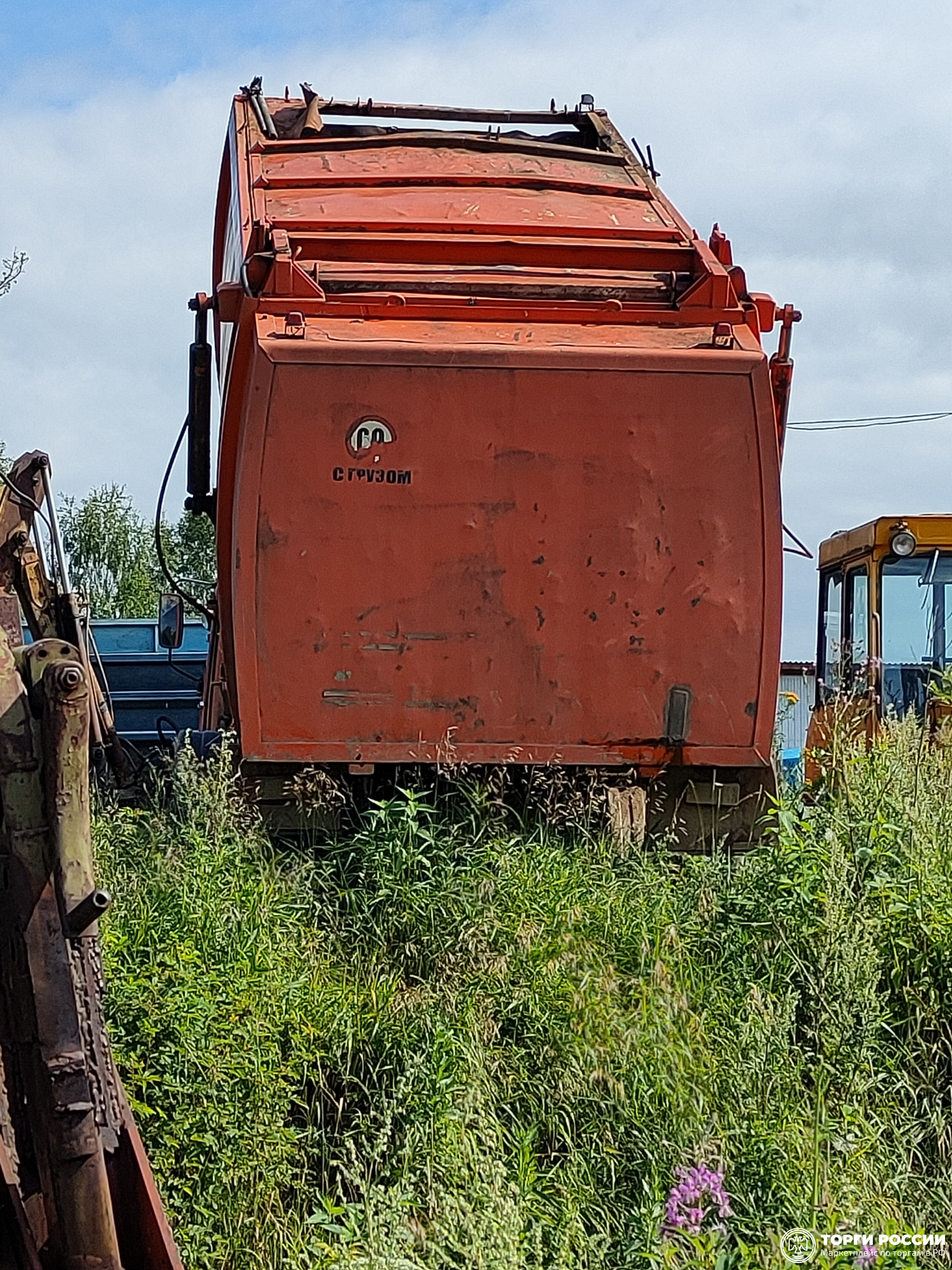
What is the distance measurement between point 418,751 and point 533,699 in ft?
1.38

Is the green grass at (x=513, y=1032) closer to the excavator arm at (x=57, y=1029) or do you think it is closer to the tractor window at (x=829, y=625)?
the excavator arm at (x=57, y=1029)

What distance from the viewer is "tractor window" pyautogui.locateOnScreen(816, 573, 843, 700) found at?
10.5m

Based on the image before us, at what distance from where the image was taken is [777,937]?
4.88 m

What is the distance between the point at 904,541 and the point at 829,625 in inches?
69.3

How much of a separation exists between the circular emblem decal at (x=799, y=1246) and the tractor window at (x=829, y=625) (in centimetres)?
622

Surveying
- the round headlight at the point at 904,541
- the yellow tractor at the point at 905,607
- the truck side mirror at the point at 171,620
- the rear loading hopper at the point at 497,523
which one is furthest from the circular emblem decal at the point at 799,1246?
the round headlight at the point at 904,541

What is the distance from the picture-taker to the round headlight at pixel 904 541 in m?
9.51

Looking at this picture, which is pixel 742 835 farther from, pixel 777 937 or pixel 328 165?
pixel 328 165

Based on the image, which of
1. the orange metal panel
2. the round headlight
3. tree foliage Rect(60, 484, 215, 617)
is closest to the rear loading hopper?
the orange metal panel

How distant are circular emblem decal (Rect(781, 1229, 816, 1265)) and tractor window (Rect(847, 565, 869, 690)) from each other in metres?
5.88

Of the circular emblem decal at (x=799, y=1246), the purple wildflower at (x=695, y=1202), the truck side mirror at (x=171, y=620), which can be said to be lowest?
the circular emblem decal at (x=799, y=1246)

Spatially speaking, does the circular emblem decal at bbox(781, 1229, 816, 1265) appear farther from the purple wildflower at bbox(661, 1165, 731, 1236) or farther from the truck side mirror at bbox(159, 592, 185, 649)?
the truck side mirror at bbox(159, 592, 185, 649)

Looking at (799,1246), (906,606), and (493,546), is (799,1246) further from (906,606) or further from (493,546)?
(906,606)

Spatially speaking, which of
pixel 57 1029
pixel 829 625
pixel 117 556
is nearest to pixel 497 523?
pixel 57 1029
